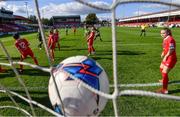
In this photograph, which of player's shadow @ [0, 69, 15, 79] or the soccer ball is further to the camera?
player's shadow @ [0, 69, 15, 79]

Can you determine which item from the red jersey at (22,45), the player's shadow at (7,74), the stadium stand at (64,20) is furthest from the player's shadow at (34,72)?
the stadium stand at (64,20)

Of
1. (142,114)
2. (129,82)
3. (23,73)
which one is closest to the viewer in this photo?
(142,114)

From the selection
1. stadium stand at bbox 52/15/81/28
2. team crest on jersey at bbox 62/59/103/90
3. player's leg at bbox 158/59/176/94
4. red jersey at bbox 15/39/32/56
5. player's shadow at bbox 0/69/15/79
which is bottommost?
stadium stand at bbox 52/15/81/28

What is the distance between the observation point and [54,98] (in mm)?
3555

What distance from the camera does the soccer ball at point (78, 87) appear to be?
3398mm

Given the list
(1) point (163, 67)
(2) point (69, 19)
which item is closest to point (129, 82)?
(1) point (163, 67)

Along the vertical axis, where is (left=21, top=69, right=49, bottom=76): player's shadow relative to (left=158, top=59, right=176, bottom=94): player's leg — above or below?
below

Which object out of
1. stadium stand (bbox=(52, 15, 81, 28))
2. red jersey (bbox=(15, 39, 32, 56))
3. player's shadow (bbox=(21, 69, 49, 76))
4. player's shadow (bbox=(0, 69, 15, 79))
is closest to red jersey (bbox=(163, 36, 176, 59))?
player's shadow (bbox=(21, 69, 49, 76))

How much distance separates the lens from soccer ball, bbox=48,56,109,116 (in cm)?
340

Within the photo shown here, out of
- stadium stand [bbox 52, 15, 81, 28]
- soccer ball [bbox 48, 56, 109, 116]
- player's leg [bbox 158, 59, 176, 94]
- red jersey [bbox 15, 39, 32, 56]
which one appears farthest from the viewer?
stadium stand [bbox 52, 15, 81, 28]

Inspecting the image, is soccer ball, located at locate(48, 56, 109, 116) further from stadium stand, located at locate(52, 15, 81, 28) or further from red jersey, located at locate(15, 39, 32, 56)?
stadium stand, located at locate(52, 15, 81, 28)

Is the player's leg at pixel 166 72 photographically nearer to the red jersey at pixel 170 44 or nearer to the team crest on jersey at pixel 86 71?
the red jersey at pixel 170 44

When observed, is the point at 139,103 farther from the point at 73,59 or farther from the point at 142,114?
the point at 73,59

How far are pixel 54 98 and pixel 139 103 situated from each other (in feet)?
11.3
